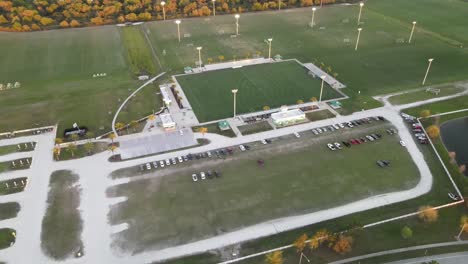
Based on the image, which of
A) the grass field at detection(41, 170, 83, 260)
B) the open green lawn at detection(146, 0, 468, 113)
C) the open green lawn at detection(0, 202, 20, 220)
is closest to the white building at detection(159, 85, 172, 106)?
the open green lawn at detection(146, 0, 468, 113)

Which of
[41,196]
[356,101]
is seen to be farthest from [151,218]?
[356,101]

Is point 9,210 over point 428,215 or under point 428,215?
under

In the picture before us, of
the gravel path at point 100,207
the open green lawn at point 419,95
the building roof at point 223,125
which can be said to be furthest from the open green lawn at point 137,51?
the open green lawn at point 419,95

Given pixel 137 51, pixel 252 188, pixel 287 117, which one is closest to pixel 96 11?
pixel 137 51

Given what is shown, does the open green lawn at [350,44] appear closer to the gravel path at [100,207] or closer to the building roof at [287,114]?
the building roof at [287,114]

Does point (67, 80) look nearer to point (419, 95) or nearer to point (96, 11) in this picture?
point (96, 11)

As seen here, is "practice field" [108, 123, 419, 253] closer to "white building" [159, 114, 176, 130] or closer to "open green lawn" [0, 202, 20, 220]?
"white building" [159, 114, 176, 130]
